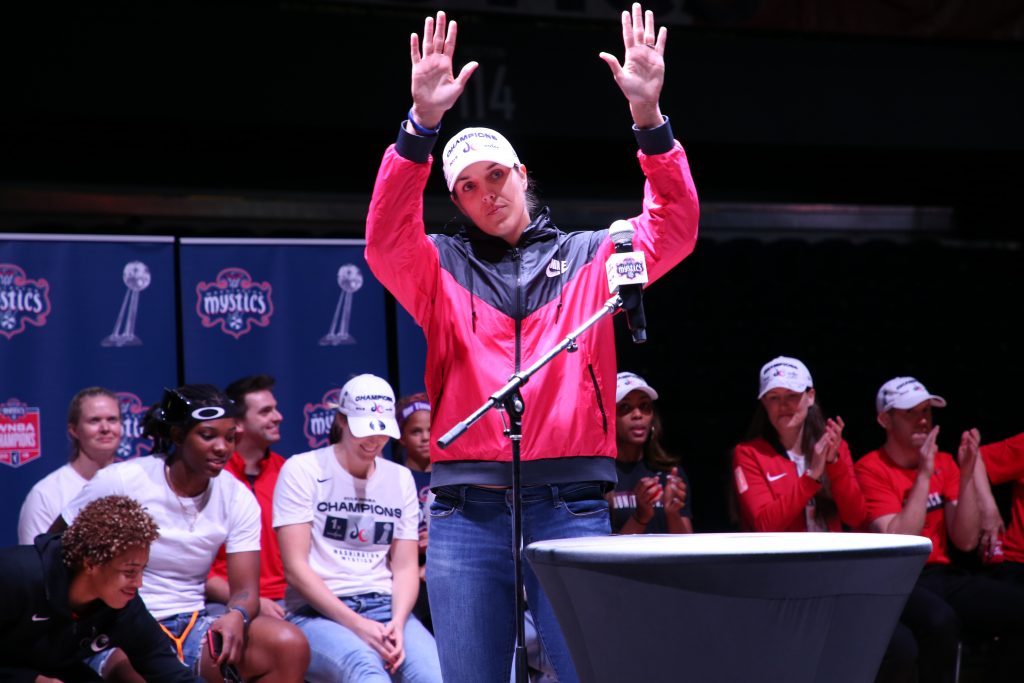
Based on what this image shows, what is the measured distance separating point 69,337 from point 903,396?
11.7 feet

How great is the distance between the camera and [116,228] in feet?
20.0

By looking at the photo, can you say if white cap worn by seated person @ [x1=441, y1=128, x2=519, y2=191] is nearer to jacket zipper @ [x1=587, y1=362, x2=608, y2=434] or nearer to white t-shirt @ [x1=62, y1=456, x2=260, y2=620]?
jacket zipper @ [x1=587, y1=362, x2=608, y2=434]

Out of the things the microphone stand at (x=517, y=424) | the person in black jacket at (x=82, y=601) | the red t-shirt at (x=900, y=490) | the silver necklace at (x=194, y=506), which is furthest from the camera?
the red t-shirt at (x=900, y=490)

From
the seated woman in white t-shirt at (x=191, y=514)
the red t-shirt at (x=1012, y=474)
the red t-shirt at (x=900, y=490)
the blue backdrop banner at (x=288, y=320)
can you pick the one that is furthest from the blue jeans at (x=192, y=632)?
the red t-shirt at (x=1012, y=474)

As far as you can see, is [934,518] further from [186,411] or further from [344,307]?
[186,411]

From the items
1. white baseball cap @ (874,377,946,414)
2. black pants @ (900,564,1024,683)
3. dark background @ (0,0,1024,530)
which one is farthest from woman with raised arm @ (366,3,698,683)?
dark background @ (0,0,1024,530)

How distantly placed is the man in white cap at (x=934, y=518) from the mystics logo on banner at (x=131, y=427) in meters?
3.02

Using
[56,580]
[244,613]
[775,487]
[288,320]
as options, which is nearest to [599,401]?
[56,580]

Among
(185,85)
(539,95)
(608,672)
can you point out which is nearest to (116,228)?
(185,85)

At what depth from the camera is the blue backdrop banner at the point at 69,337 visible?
16.4ft

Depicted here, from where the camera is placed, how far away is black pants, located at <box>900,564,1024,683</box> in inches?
172

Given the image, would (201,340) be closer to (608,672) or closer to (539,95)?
(539,95)

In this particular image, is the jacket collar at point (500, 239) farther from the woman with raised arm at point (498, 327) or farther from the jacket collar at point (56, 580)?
the jacket collar at point (56, 580)

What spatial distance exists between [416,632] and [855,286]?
3.62 metres
